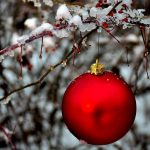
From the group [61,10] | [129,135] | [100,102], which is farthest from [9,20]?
[100,102]

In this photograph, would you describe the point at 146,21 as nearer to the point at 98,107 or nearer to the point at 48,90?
the point at 98,107

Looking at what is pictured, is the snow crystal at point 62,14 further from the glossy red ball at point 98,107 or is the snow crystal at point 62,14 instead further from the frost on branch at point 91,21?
the glossy red ball at point 98,107

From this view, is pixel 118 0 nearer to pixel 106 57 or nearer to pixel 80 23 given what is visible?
pixel 80 23

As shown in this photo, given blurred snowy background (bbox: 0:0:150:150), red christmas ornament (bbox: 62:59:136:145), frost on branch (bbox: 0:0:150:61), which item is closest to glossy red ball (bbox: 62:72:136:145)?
red christmas ornament (bbox: 62:59:136:145)

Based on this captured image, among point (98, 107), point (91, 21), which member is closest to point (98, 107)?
point (98, 107)

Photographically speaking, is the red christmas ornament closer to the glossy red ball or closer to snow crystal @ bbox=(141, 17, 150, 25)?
the glossy red ball

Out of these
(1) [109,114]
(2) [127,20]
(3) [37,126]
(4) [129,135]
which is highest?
(2) [127,20]

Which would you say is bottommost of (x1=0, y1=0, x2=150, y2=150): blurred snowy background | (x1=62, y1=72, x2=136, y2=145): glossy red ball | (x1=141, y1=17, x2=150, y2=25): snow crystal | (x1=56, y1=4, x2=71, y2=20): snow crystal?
(x1=0, y1=0, x2=150, y2=150): blurred snowy background

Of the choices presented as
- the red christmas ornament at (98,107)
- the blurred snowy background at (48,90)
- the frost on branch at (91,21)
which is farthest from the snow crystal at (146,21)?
the blurred snowy background at (48,90)
